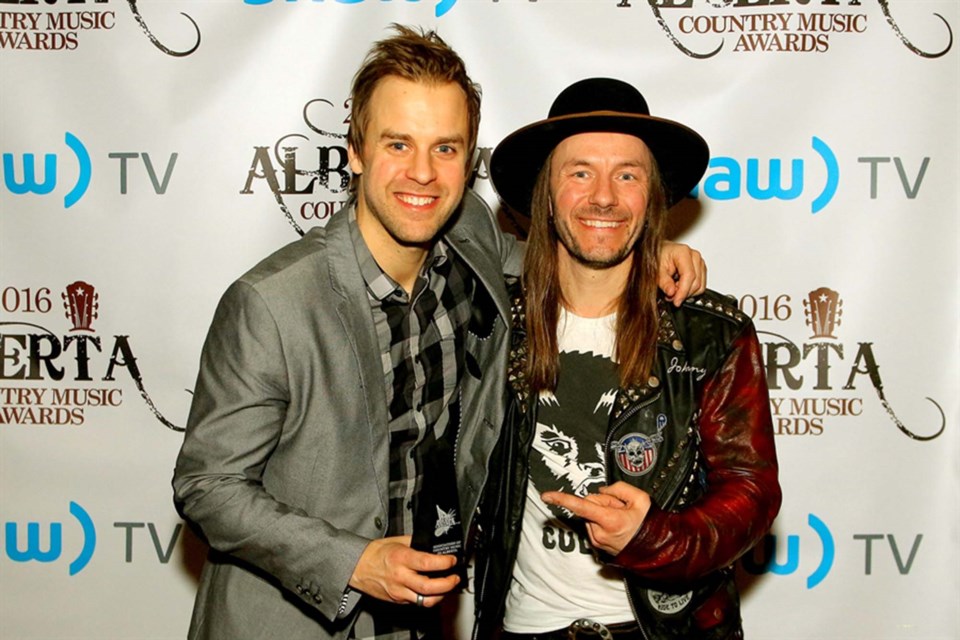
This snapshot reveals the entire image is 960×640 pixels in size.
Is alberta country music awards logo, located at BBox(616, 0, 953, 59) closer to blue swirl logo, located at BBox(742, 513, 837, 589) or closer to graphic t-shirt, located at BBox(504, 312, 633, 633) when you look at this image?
graphic t-shirt, located at BBox(504, 312, 633, 633)

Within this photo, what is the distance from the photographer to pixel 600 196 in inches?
80.2

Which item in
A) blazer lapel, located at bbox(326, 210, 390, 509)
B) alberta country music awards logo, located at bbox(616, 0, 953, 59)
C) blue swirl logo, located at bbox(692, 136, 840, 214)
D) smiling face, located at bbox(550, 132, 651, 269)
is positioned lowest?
blazer lapel, located at bbox(326, 210, 390, 509)

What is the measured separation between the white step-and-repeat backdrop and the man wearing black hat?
2.59 feet

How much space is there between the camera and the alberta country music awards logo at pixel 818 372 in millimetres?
2865

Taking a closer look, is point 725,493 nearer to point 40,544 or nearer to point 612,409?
point 612,409

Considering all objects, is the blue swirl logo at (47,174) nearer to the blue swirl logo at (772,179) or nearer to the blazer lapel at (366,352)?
the blazer lapel at (366,352)

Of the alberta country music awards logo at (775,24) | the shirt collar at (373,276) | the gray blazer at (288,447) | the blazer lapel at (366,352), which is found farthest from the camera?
the alberta country music awards logo at (775,24)

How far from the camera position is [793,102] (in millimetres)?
2832

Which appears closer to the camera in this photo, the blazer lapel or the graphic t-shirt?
the blazer lapel

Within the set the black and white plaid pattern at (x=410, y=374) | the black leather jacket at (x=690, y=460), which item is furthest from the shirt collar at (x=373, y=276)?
the black leather jacket at (x=690, y=460)

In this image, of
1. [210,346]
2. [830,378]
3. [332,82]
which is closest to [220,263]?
[332,82]

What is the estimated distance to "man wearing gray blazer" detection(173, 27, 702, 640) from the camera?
5.52 feet

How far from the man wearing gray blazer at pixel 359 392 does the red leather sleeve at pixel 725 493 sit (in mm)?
234

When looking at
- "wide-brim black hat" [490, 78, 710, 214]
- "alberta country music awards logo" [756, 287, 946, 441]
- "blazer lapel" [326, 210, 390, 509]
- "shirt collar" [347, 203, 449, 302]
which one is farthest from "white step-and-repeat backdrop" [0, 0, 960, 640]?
"blazer lapel" [326, 210, 390, 509]
